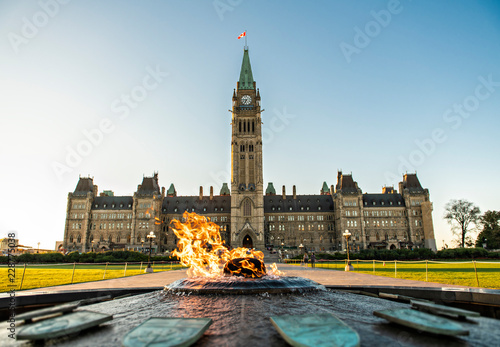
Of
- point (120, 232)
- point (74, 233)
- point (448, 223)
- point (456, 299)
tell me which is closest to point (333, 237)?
point (448, 223)

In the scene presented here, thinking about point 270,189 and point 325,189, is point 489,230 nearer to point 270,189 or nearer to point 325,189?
point 325,189

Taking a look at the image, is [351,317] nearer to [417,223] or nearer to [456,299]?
[456,299]

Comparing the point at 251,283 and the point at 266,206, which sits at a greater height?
the point at 266,206

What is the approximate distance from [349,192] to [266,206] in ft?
79.6

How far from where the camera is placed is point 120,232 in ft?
292

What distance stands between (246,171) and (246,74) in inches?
1145

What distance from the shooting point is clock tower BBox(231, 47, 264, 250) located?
7666 cm

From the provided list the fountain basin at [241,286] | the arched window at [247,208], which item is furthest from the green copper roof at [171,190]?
the fountain basin at [241,286]

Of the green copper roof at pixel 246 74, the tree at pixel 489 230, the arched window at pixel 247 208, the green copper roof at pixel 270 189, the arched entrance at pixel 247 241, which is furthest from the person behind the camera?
the green copper roof at pixel 270 189

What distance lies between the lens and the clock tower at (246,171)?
252 ft

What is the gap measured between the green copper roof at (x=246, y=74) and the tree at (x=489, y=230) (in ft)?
212

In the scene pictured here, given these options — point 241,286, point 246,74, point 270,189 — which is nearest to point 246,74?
point 246,74

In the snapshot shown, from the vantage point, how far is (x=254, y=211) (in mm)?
78688

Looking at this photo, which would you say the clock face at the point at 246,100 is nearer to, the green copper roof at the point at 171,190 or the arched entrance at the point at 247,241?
the arched entrance at the point at 247,241
